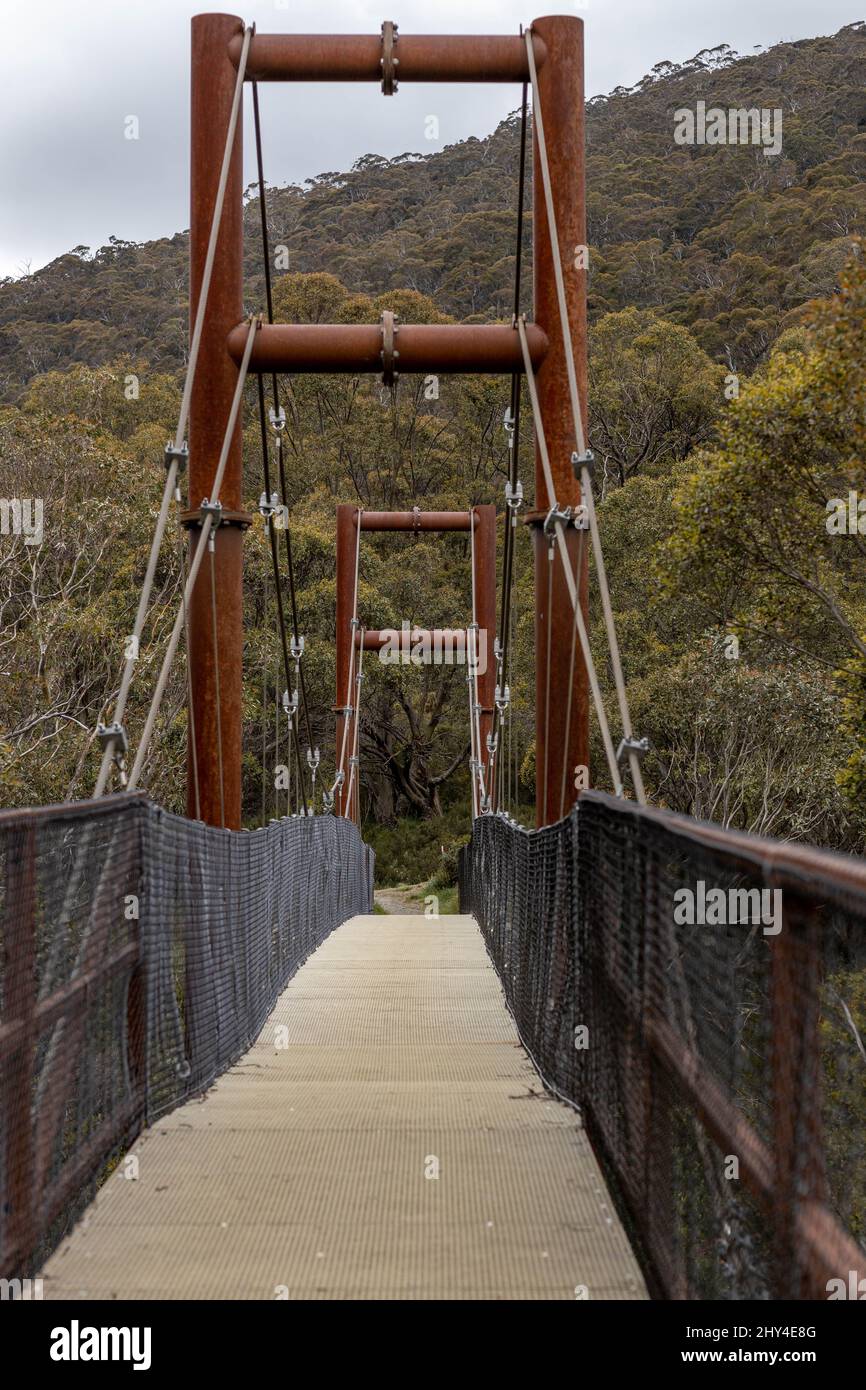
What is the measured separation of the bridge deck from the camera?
2.50m

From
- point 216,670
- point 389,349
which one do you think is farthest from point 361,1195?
point 389,349

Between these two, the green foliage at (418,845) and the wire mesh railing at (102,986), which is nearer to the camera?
the wire mesh railing at (102,986)

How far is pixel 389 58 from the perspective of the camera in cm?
610

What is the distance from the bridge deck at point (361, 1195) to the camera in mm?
2504

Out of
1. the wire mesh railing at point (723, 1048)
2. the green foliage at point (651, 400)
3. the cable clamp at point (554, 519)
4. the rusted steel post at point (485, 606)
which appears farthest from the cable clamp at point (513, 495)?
the green foliage at point (651, 400)

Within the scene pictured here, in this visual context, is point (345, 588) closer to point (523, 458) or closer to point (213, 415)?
point (213, 415)

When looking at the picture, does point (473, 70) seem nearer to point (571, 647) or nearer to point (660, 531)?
A: point (571, 647)

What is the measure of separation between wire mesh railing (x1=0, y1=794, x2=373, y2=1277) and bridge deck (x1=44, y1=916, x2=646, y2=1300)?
106 mm

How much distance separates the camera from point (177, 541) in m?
16.1

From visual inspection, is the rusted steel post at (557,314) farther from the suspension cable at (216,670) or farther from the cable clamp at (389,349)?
the suspension cable at (216,670)

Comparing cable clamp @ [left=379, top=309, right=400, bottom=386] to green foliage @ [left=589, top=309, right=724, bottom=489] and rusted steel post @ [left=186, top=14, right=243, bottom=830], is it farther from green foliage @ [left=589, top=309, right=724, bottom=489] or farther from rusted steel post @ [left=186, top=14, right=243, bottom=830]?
green foliage @ [left=589, top=309, right=724, bottom=489]

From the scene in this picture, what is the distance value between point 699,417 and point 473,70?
2053 cm

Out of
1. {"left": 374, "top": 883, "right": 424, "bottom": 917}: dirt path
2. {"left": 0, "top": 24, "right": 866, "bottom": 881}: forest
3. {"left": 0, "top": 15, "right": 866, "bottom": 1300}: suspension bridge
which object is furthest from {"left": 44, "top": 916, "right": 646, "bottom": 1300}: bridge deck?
{"left": 374, "top": 883, "right": 424, "bottom": 917}: dirt path

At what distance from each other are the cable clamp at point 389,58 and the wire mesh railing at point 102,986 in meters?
3.25
